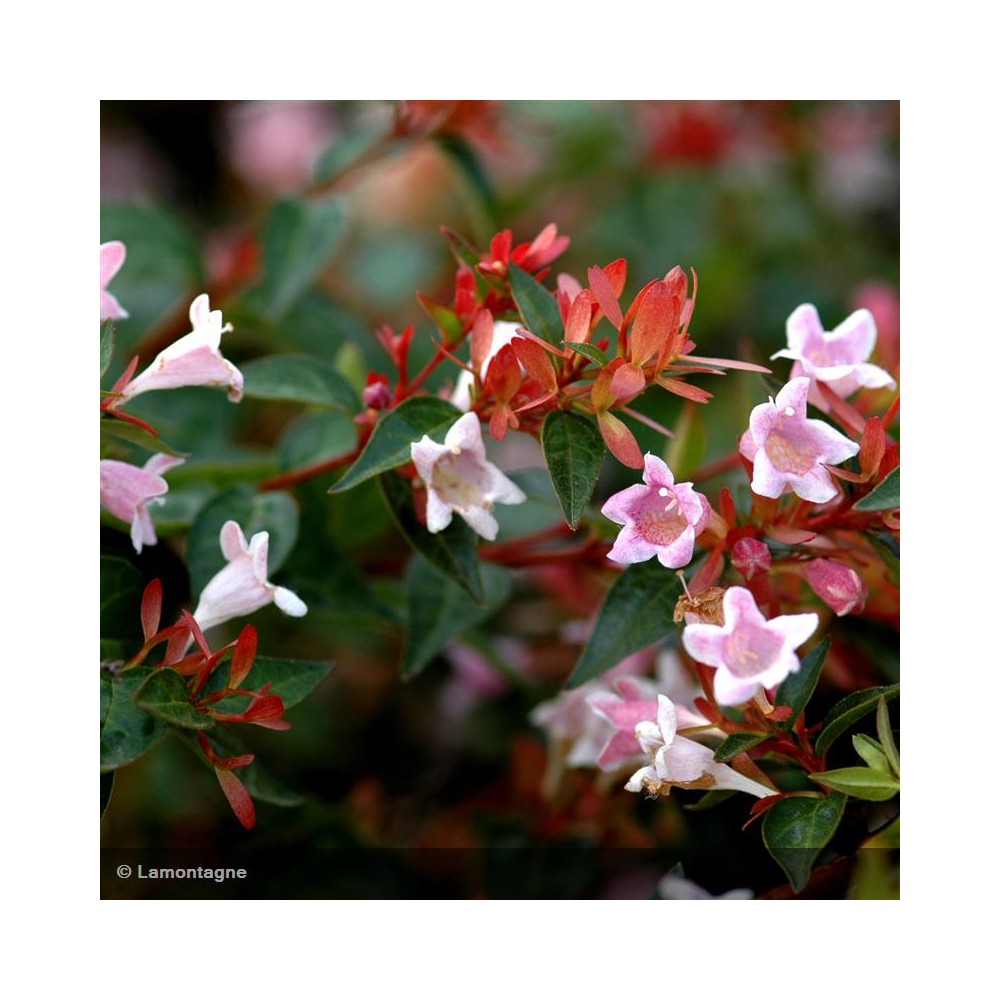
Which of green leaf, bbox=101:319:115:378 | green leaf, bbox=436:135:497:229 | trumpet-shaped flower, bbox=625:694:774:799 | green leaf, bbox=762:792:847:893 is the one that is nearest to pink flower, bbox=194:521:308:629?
green leaf, bbox=101:319:115:378

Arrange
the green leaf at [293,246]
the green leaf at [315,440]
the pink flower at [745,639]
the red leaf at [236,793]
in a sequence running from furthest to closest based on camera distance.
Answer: the green leaf at [293,246] → the green leaf at [315,440] → the red leaf at [236,793] → the pink flower at [745,639]

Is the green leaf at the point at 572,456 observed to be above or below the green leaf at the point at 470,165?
below

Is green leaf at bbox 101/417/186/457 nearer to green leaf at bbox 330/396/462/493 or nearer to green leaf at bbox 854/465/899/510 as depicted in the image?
green leaf at bbox 330/396/462/493

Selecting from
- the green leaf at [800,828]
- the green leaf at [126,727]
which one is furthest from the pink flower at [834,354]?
the green leaf at [126,727]

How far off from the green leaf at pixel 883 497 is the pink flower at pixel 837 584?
49 mm

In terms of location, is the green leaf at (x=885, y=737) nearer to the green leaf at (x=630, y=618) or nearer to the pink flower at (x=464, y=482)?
the green leaf at (x=630, y=618)

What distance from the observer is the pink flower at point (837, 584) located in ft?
2.38

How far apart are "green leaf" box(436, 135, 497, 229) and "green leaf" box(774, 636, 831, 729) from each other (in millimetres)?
703

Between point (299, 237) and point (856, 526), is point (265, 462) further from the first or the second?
point (856, 526)

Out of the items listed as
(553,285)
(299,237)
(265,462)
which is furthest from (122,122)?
(553,285)

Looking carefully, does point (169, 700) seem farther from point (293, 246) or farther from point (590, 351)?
point (293, 246)

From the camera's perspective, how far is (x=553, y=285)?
0.89 meters

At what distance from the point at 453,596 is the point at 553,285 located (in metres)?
0.27

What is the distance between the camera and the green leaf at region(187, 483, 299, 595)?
0.81 metres
